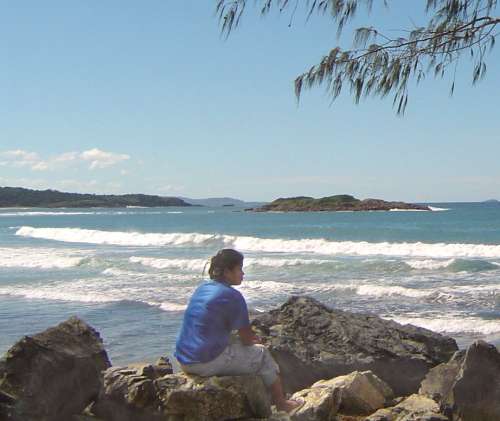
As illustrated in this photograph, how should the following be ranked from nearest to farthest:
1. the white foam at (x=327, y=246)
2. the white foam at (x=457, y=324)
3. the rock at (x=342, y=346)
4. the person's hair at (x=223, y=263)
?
1. the person's hair at (x=223, y=263)
2. the rock at (x=342, y=346)
3. the white foam at (x=457, y=324)
4. the white foam at (x=327, y=246)

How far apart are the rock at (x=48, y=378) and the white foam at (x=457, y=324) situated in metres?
6.62

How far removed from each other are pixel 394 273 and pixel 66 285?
8.44 meters

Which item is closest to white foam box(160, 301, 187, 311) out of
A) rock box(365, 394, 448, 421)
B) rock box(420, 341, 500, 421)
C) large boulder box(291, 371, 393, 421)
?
large boulder box(291, 371, 393, 421)

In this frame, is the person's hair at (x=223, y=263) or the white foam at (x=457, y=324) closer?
the person's hair at (x=223, y=263)

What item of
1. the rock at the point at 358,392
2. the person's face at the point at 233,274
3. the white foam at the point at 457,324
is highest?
the person's face at the point at 233,274

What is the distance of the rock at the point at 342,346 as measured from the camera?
5.47m

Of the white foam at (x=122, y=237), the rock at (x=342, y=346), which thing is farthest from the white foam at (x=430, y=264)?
the white foam at (x=122, y=237)

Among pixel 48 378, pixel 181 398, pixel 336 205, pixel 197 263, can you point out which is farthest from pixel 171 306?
pixel 336 205

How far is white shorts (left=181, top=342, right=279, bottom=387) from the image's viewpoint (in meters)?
4.20

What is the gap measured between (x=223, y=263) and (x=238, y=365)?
62 centimetres

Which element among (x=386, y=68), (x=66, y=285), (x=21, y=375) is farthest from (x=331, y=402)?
(x=66, y=285)

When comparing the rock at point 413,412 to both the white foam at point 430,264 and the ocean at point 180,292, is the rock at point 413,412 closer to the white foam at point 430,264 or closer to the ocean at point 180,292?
the ocean at point 180,292

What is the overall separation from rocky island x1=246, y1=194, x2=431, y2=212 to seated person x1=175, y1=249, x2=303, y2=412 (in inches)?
3533

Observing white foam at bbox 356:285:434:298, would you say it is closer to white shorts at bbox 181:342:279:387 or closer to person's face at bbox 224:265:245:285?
white shorts at bbox 181:342:279:387
